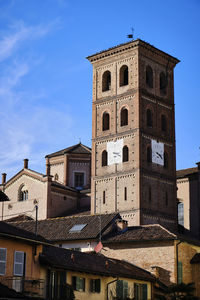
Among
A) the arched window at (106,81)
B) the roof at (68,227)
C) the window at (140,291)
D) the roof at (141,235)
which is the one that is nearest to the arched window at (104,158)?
the arched window at (106,81)

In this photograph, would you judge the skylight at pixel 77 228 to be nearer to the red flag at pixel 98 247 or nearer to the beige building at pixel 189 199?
the red flag at pixel 98 247

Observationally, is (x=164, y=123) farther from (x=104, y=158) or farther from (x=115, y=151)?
(x=104, y=158)

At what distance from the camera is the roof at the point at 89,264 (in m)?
35.1

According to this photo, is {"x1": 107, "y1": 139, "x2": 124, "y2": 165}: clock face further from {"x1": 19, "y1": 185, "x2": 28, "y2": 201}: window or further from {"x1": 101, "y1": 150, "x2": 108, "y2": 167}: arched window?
{"x1": 19, "y1": 185, "x2": 28, "y2": 201}: window

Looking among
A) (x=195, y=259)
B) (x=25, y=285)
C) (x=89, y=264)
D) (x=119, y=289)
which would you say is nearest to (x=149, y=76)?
(x=195, y=259)

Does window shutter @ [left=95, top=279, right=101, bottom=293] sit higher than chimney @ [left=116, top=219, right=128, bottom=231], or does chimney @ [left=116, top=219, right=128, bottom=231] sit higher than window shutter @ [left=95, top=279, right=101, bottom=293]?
chimney @ [left=116, top=219, right=128, bottom=231]

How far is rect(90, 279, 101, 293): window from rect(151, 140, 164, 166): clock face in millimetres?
26966

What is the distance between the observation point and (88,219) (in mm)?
53594

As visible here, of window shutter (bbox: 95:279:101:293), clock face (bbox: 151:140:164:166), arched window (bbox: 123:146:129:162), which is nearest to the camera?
window shutter (bbox: 95:279:101:293)

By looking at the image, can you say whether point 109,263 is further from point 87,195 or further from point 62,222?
point 87,195

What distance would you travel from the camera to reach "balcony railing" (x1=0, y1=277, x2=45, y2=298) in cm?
3100

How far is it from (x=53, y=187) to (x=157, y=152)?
483 inches

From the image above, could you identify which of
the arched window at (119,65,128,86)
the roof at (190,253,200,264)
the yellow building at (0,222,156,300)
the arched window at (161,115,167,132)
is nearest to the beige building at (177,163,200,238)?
the arched window at (161,115,167,132)

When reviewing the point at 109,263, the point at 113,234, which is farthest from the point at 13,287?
the point at 113,234
